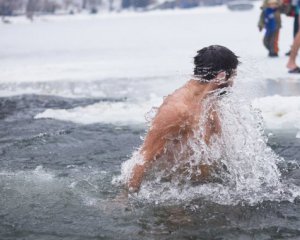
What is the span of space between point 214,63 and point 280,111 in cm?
317

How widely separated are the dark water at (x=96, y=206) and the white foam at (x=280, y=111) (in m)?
0.33

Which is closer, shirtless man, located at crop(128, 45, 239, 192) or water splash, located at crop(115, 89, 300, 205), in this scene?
shirtless man, located at crop(128, 45, 239, 192)

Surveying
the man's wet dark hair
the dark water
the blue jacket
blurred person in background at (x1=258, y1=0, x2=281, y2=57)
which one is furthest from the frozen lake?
the blue jacket

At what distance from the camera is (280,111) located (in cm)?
629

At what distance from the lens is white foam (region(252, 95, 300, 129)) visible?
5922 mm

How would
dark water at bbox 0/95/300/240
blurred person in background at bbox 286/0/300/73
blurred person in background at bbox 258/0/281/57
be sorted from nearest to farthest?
dark water at bbox 0/95/300/240
blurred person in background at bbox 286/0/300/73
blurred person in background at bbox 258/0/281/57

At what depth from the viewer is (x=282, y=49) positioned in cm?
1356

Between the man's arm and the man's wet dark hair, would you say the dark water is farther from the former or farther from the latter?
the man's wet dark hair

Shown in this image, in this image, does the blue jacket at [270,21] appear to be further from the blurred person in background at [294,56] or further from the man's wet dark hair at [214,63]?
the man's wet dark hair at [214,63]

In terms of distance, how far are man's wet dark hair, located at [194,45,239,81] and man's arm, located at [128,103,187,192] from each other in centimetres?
29

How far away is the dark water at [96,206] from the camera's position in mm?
3086

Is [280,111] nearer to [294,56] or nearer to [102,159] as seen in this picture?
[102,159]

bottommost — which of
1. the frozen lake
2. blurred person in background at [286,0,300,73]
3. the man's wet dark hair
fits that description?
the frozen lake

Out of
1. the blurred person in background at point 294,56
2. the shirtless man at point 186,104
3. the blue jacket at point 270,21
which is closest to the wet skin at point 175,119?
the shirtless man at point 186,104
